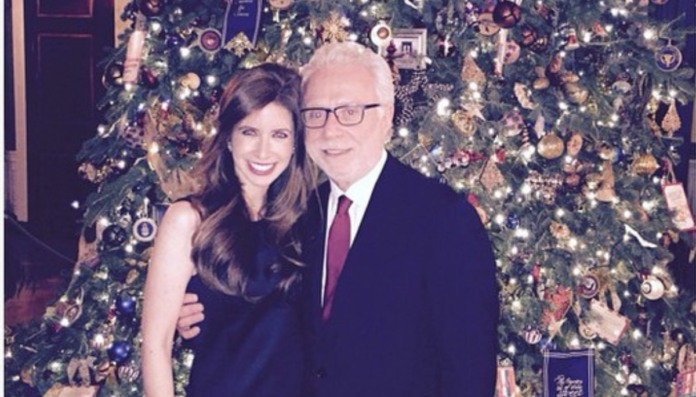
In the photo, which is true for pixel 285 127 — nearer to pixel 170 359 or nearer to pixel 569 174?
pixel 170 359

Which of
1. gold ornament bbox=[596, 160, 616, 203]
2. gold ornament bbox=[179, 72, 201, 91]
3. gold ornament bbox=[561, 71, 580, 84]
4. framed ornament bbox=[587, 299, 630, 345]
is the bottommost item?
framed ornament bbox=[587, 299, 630, 345]

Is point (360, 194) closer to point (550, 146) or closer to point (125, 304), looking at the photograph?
point (550, 146)

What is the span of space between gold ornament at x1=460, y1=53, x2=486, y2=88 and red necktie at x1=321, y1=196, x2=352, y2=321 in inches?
30.1

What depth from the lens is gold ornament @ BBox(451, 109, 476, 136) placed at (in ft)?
10.4

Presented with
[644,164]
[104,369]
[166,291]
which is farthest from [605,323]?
[104,369]

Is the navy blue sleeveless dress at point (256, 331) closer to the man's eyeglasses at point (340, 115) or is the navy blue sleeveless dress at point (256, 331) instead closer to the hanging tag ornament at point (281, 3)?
the man's eyeglasses at point (340, 115)

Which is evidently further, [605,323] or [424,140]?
[605,323]

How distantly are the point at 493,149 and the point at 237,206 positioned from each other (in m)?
1.06

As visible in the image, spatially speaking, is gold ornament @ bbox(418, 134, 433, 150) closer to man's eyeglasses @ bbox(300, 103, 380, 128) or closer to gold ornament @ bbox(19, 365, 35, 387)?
man's eyeglasses @ bbox(300, 103, 380, 128)

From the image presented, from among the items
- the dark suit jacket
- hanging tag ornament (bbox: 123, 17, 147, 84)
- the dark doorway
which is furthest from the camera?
the dark doorway

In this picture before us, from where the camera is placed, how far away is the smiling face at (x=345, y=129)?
2.80 meters

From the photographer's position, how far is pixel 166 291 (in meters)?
2.98

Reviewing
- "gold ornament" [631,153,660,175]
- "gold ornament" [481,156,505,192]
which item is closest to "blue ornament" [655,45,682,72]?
"gold ornament" [631,153,660,175]

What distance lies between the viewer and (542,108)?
327cm
